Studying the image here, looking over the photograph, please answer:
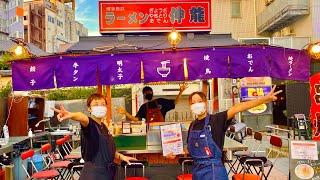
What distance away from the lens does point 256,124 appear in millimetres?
26312

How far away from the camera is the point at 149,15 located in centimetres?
1012

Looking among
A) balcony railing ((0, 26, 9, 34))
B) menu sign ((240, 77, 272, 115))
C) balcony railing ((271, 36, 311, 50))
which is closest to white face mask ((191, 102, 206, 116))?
balcony railing ((271, 36, 311, 50))

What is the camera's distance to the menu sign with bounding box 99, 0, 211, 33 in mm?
10047

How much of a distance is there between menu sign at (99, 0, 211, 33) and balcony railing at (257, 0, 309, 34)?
50.6ft

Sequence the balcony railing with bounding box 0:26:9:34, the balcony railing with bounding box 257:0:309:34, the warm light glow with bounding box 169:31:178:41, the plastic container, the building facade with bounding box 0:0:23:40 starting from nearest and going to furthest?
1. the warm light glow with bounding box 169:31:178:41
2. the plastic container
3. the balcony railing with bounding box 257:0:309:34
4. the balcony railing with bounding box 0:26:9:34
5. the building facade with bounding box 0:0:23:40

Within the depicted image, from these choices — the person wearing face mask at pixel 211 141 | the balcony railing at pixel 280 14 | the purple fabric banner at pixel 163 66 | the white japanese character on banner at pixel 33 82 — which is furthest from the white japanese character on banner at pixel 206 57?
the balcony railing at pixel 280 14

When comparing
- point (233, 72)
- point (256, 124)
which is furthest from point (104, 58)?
point (256, 124)

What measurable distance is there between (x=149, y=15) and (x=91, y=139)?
577 centimetres

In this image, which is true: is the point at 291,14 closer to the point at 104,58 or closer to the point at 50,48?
the point at 104,58

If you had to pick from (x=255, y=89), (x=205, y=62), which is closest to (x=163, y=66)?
(x=205, y=62)

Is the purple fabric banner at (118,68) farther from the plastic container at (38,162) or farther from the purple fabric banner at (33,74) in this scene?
the plastic container at (38,162)

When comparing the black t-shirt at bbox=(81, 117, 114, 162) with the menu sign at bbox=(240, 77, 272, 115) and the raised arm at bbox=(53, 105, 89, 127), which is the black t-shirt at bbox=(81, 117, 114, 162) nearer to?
the raised arm at bbox=(53, 105, 89, 127)

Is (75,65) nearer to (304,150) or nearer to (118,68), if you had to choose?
(118,68)

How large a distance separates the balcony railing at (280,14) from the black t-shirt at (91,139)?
21.3 metres
